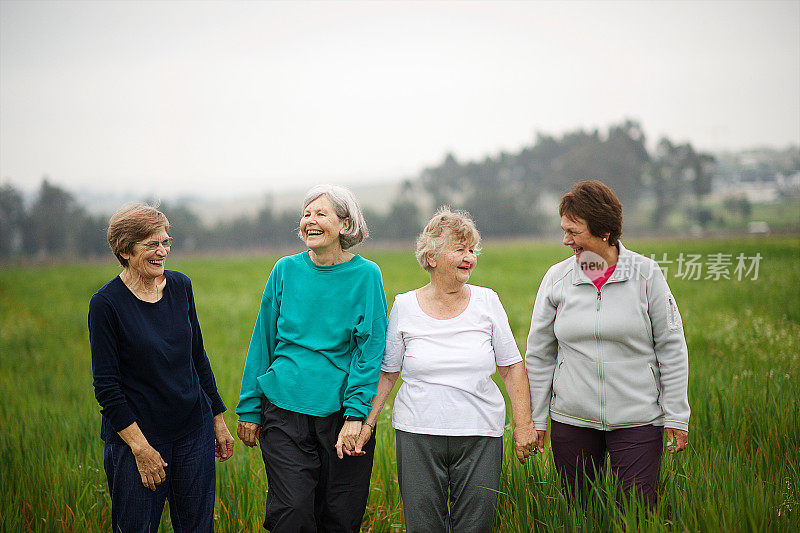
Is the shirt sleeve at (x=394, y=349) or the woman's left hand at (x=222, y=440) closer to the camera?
the shirt sleeve at (x=394, y=349)

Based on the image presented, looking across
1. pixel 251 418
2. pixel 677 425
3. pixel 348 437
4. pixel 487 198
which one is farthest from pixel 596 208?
pixel 487 198

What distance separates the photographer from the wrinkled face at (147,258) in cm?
290

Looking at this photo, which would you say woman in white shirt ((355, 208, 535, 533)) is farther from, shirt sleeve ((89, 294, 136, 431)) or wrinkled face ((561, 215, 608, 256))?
shirt sleeve ((89, 294, 136, 431))

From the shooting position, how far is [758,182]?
20281 mm

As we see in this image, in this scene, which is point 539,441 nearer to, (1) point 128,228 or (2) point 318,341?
(2) point 318,341

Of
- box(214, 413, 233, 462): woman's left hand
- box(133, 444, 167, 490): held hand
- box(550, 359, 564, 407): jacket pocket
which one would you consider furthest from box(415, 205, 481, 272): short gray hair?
box(133, 444, 167, 490): held hand

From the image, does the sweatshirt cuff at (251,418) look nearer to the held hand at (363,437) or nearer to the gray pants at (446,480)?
the held hand at (363,437)

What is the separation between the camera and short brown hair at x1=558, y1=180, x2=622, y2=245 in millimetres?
3098

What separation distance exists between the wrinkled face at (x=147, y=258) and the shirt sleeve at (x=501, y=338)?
164cm

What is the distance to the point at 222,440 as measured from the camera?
10.9ft

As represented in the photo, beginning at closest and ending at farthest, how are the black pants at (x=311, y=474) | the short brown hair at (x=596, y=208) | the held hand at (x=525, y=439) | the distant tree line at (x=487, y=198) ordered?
the black pants at (x=311, y=474) < the short brown hair at (x=596, y=208) < the held hand at (x=525, y=439) < the distant tree line at (x=487, y=198)

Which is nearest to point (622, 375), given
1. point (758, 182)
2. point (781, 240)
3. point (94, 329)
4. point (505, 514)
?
point (505, 514)

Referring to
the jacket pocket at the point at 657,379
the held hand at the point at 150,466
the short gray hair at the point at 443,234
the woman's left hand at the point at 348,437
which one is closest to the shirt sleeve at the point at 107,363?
the held hand at the point at 150,466

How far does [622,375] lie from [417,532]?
1.28 meters
